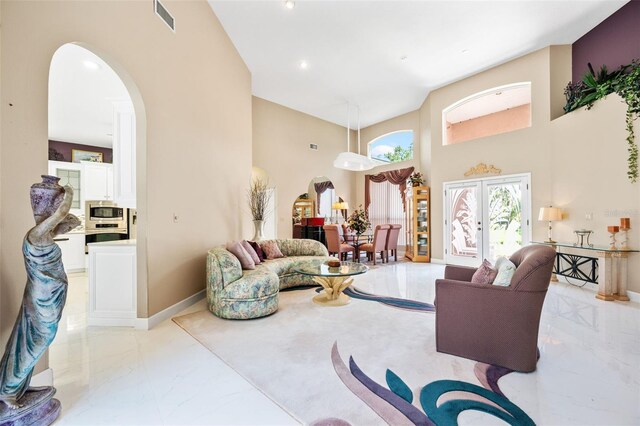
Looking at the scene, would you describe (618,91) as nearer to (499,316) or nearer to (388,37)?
(388,37)

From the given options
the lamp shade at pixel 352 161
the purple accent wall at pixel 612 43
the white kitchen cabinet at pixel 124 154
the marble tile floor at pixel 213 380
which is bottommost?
the marble tile floor at pixel 213 380

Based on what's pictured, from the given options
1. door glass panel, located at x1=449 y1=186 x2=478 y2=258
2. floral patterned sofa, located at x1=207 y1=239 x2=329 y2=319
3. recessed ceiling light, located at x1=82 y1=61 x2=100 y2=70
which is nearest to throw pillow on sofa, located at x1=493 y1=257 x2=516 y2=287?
floral patterned sofa, located at x1=207 y1=239 x2=329 y2=319

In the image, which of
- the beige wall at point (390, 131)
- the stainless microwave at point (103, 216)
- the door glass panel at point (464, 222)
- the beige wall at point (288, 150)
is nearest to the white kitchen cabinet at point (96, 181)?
the stainless microwave at point (103, 216)

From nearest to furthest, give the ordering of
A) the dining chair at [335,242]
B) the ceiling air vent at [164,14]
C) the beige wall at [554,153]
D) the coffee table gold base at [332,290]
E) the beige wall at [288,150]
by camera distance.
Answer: the ceiling air vent at [164,14] → the coffee table gold base at [332,290] → the beige wall at [554,153] → the dining chair at [335,242] → the beige wall at [288,150]

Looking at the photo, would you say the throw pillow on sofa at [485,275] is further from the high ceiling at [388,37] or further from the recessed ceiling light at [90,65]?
the recessed ceiling light at [90,65]

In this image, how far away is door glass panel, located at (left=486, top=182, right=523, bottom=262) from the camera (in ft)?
19.1

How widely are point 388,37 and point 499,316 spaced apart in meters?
4.93

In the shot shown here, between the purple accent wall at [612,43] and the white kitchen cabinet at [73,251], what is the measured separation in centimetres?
1076

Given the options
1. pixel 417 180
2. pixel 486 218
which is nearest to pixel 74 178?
pixel 417 180

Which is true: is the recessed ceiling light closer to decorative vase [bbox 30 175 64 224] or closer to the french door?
decorative vase [bbox 30 175 64 224]

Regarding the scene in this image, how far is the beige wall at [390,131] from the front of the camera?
27.8ft

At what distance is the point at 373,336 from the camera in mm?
2871

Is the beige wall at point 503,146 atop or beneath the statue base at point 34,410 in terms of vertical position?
atop

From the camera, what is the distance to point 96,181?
21.4 feet
